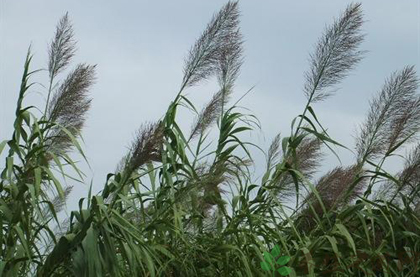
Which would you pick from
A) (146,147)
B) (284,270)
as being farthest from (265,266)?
(146,147)

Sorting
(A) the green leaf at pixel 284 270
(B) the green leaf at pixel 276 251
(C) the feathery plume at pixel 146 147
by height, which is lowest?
(A) the green leaf at pixel 284 270

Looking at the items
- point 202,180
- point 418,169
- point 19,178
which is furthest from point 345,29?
point 19,178

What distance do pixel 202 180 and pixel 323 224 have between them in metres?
0.52

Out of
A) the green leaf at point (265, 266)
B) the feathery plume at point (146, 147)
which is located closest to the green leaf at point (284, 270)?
the green leaf at point (265, 266)

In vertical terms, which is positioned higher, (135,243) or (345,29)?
(345,29)

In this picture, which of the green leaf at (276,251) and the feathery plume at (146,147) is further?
the green leaf at (276,251)

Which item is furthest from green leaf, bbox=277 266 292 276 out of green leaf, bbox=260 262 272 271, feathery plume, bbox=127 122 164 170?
feathery plume, bbox=127 122 164 170

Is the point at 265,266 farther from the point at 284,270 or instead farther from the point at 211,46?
the point at 211,46

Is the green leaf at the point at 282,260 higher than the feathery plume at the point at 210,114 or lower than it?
lower

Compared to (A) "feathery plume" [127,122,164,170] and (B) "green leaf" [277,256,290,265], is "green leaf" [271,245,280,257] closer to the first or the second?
(B) "green leaf" [277,256,290,265]

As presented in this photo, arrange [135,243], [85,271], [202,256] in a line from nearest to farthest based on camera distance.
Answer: [85,271]
[135,243]
[202,256]

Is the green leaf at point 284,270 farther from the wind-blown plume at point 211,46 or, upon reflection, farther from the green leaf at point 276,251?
the wind-blown plume at point 211,46

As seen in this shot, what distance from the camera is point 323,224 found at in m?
2.87

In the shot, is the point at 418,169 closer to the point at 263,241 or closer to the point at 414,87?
the point at 414,87
